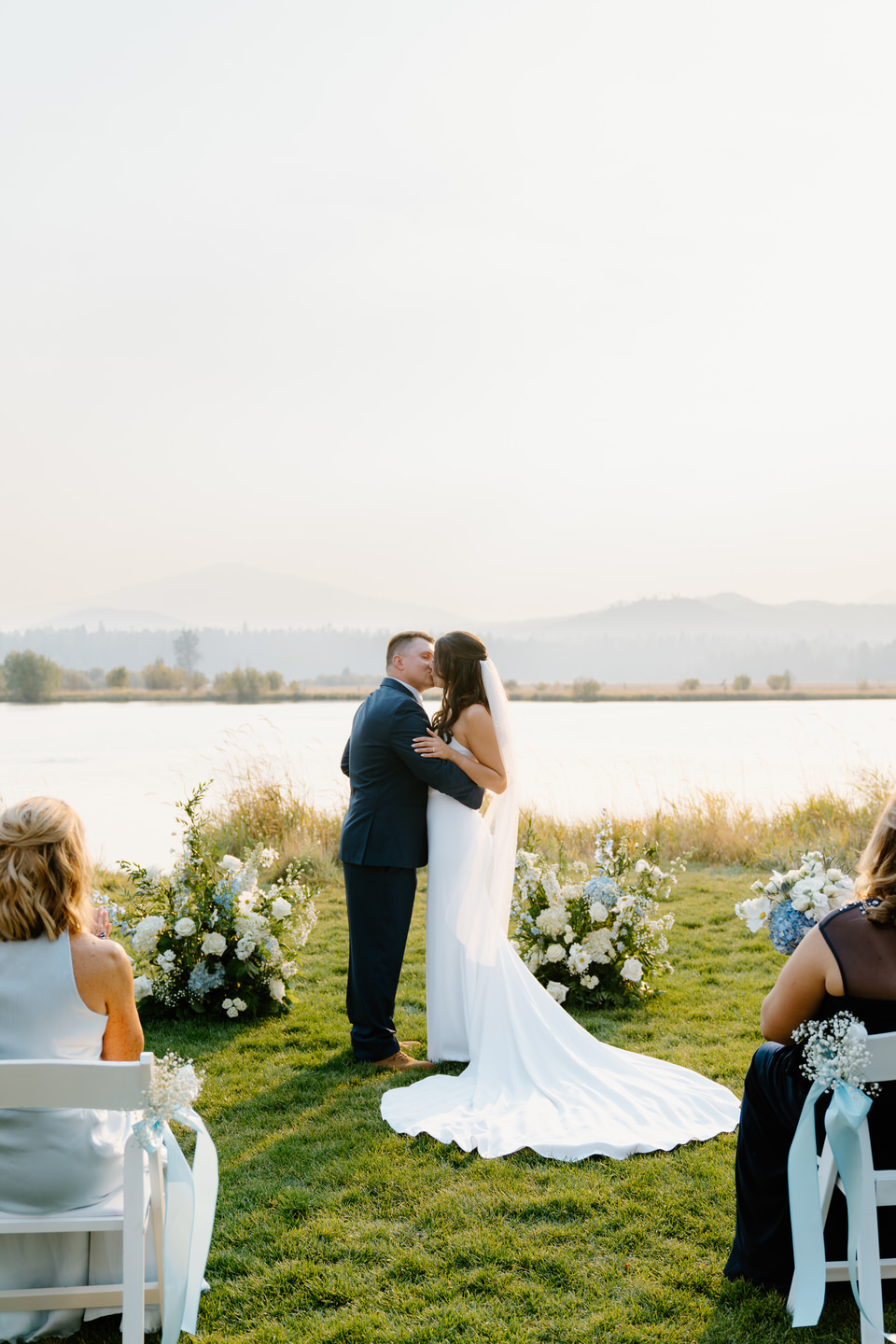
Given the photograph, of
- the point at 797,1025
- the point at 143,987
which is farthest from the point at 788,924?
the point at 143,987

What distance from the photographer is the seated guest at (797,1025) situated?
116 inches

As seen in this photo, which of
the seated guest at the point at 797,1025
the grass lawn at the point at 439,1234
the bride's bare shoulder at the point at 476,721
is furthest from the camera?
the bride's bare shoulder at the point at 476,721

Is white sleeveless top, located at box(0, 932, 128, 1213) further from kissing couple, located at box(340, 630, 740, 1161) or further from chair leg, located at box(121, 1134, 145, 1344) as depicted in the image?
kissing couple, located at box(340, 630, 740, 1161)

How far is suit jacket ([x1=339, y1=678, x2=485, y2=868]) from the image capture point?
557 cm

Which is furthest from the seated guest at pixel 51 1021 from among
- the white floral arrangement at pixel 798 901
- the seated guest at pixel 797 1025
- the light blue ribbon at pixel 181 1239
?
the white floral arrangement at pixel 798 901

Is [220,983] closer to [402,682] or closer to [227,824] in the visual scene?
[402,682]

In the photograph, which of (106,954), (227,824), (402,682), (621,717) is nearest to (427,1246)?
(106,954)

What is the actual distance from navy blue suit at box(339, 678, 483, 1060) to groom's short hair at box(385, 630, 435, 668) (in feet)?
0.79

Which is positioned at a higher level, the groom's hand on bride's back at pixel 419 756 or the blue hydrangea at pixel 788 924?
the groom's hand on bride's back at pixel 419 756

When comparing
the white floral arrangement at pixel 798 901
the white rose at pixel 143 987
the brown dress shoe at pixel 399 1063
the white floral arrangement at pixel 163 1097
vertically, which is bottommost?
the brown dress shoe at pixel 399 1063

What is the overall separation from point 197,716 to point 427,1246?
10559 millimetres

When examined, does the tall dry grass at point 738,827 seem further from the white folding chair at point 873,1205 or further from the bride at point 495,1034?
the white folding chair at point 873,1205

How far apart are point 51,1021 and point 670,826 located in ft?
34.0

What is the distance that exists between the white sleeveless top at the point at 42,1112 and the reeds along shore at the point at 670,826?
776cm
